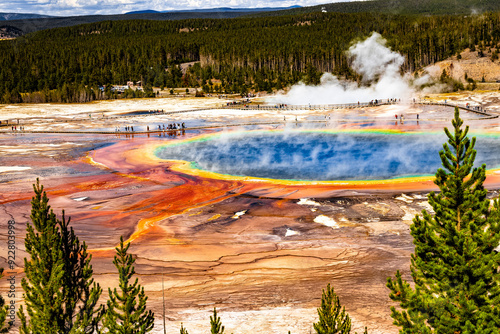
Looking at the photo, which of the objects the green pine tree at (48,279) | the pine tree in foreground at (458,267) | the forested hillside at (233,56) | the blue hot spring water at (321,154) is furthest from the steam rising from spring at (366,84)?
the green pine tree at (48,279)

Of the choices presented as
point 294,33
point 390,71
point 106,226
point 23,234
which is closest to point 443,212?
point 106,226

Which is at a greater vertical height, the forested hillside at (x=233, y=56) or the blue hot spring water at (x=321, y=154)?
the forested hillside at (x=233, y=56)

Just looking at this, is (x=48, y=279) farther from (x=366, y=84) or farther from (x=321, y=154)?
(x=366, y=84)

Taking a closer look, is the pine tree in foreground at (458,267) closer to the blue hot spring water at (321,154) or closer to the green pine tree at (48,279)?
the green pine tree at (48,279)

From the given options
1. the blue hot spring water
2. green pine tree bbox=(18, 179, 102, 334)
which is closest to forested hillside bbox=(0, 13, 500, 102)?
the blue hot spring water

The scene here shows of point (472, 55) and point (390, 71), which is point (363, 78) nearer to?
point (390, 71)

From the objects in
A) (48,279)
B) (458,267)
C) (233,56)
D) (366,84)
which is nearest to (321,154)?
(458,267)
